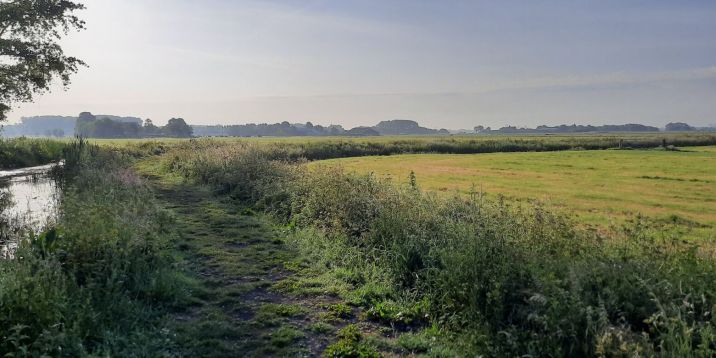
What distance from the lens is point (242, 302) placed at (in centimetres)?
824

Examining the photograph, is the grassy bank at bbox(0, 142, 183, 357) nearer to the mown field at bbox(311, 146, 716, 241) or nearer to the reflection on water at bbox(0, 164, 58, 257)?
the reflection on water at bbox(0, 164, 58, 257)

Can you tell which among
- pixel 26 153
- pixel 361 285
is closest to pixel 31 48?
pixel 26 153

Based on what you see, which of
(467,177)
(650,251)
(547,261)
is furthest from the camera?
(467,177)

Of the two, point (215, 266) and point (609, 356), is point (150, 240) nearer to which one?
point (215, 266)

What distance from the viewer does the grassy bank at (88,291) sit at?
5598 millimetres

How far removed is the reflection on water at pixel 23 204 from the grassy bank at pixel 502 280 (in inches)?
281

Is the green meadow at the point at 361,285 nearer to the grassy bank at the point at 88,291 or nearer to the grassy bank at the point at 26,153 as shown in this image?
the grassy bank at the point at 88,291

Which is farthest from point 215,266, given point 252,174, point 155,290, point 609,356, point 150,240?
point 252,174

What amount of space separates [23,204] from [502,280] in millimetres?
20039

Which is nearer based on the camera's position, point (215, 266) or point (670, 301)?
point (670, 301)

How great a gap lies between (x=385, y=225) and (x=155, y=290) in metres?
4.82

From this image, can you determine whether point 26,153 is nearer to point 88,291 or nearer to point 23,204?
point 23,204

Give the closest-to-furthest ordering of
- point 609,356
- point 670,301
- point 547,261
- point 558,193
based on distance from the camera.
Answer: point 609,356
point 670,301
point 547,261
point 558,193

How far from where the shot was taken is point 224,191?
856 inches
